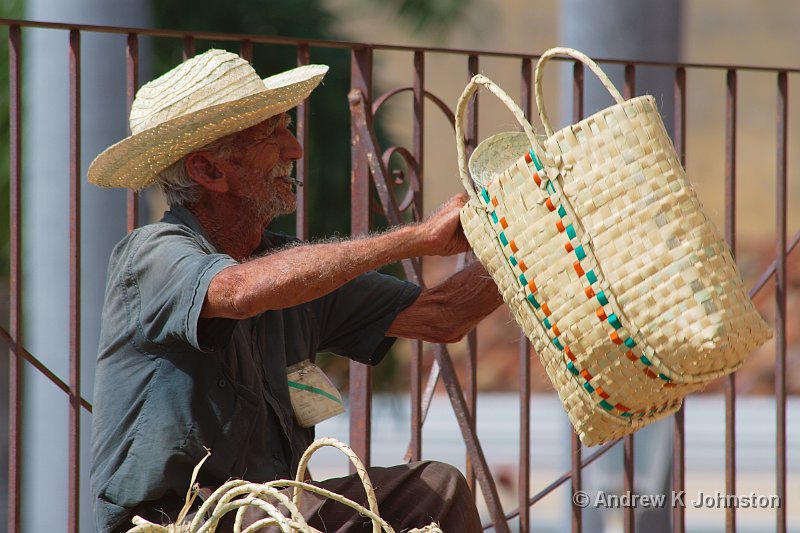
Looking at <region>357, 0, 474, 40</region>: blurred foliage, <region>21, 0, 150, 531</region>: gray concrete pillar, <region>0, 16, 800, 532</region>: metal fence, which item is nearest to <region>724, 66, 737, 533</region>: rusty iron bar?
<region>0, 16, 800, 532</region>: metal fence

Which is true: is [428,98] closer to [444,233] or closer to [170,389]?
[444,233]

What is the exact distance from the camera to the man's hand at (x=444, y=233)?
220cm

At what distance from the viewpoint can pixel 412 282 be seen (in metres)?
2.97

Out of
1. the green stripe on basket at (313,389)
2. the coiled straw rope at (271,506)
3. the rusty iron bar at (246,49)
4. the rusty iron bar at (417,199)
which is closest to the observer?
the coiled straw rope at (271,506)

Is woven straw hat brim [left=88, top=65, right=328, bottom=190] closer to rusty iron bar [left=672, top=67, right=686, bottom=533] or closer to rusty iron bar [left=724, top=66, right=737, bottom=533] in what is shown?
rusty iron bar [left=672, top=67, right=686, bottom=533]

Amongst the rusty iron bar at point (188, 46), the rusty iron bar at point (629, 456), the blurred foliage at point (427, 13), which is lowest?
the rusty iron bar at point (629, 456)

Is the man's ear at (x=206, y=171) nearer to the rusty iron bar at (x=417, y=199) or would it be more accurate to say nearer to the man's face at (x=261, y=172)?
the man's face at (x=261, y=172)

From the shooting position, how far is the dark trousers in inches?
90.5

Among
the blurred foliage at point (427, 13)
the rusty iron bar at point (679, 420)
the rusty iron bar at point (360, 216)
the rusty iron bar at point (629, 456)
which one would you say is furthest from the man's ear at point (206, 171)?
the blurred foliage at point (427, 13)

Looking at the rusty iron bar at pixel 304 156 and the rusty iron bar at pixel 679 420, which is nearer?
the rusty iron bar at pixel 304 156

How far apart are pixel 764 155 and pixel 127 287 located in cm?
1033

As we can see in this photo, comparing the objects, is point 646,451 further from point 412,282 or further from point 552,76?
point 552,76

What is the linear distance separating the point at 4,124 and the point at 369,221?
3881 mm

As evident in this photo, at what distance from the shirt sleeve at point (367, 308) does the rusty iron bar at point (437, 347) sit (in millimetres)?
189
